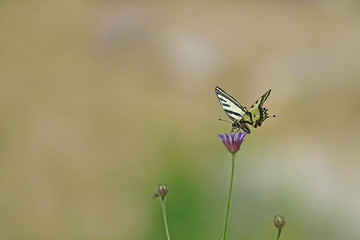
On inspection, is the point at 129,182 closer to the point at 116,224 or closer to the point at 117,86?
the point at 116,224

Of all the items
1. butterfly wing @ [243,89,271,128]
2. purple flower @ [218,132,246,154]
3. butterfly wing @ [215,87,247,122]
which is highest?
butterfly wing @ [215,87,247,122]

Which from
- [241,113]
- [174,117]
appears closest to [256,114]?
[241,113]

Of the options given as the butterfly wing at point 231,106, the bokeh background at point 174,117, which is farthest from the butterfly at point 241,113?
the bokeh background at point 174,117

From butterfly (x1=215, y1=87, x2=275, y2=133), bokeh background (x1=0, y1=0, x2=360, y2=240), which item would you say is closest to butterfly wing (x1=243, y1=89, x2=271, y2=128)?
butterfly (x1=215, y1=87, x2=275, y2=133)

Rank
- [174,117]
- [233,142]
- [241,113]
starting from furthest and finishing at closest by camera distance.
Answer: [174,117]
[241,113]
[233,142]

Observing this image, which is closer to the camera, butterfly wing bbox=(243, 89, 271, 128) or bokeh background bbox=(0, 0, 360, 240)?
butterfly wing bbox=(243, 89, 271, 128)

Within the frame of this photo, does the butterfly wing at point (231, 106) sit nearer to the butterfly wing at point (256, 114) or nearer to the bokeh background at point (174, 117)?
the butterfly wing at point (256, 114)

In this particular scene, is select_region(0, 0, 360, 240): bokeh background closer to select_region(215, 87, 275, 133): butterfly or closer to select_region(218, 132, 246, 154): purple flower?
select_region(215, 87, 275, 133): butterfly

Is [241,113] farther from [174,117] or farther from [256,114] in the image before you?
[174,117]
